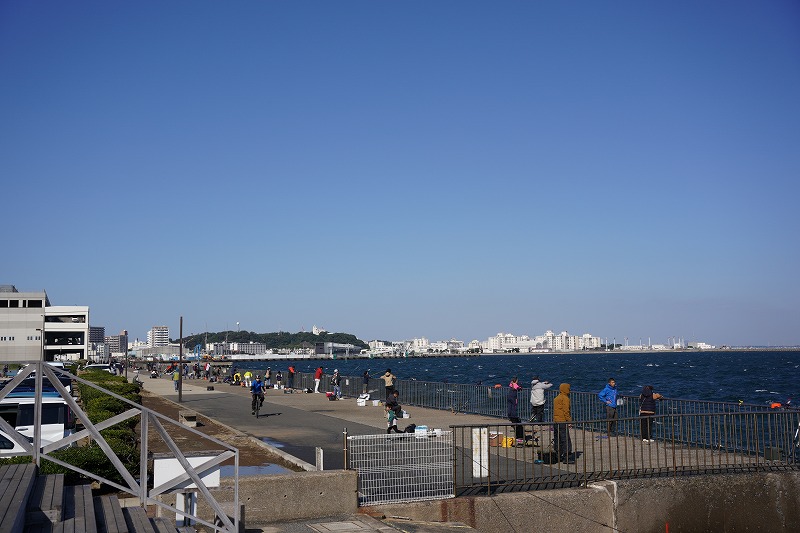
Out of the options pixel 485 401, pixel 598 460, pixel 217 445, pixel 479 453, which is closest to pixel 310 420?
pixel 485 401

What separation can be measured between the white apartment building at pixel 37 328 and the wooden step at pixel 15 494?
71.3 meters

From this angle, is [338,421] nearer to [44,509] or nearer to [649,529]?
[649,529]

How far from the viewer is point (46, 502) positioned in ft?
28.1

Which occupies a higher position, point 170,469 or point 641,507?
point 170,469

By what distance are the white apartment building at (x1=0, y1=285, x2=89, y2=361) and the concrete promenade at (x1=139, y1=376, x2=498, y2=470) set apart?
1920 inches

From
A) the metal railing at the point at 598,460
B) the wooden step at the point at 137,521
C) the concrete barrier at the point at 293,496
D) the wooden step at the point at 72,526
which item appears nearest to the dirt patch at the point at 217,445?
the concrete barrier at the point at 293,496

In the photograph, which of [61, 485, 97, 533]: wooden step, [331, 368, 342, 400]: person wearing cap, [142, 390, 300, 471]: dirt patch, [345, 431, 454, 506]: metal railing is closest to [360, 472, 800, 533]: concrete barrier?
[345, 431, 454, 506]: metal railing

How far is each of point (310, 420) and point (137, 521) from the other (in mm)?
17024

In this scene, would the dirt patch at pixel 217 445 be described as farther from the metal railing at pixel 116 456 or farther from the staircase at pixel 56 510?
the metal railing at pixel 116 456

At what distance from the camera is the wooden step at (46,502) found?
809cm

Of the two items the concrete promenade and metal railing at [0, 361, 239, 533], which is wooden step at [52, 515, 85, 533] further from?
the concrete promenade

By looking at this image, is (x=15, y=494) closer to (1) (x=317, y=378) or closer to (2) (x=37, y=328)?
(1) (x=317, y=378)

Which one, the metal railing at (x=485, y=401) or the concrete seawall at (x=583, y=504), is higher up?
the metal railing at (x=485, y=401)

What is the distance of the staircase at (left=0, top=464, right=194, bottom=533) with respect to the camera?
7.74m
